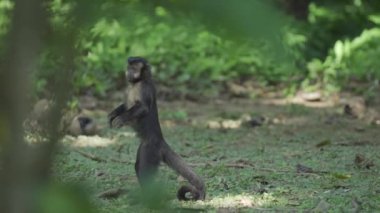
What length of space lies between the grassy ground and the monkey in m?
0.13

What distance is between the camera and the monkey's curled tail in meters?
4.46

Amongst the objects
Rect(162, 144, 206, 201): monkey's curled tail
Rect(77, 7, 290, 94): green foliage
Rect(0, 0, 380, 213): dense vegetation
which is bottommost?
Rect(162, 144, 206, 201): monkey's curled tail

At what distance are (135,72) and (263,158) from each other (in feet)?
4.85

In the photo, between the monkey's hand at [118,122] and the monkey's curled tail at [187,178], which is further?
the monkey's hand at [118,122]

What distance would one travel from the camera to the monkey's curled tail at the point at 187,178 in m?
4.46

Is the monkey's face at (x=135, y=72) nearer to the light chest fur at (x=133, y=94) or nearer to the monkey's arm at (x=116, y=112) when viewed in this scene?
the light chest fur at (x=133, y=94)

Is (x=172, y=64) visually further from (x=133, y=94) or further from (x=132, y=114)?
(x=132, y=114)

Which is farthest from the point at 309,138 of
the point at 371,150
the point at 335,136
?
the point at 371,150

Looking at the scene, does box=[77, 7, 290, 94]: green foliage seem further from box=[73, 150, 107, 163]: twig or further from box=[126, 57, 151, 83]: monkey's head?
box=[126, 57, 151, 83]: monkey's head

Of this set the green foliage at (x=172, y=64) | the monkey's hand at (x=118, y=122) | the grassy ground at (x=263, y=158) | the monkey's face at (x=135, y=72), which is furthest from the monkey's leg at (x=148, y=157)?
the green foliage at (x=172, y=64)

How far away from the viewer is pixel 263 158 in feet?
20.3

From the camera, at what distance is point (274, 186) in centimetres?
503

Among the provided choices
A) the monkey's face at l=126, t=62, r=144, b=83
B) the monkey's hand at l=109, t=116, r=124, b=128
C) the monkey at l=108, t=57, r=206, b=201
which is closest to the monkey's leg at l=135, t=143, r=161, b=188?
the monkey at l=108, t=57, r=206, b=201

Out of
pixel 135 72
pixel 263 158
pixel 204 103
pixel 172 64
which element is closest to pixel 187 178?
pixel 135 72
